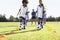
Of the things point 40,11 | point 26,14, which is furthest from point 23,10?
A: point 40,11

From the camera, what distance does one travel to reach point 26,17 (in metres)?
19.6

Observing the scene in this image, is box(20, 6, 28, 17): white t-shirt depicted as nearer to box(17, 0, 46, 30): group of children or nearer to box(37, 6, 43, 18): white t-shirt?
box(17, 0, 46, 30): group of children

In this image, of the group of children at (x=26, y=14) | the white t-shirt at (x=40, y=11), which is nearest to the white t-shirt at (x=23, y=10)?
the group of children at (x=26, y=14)

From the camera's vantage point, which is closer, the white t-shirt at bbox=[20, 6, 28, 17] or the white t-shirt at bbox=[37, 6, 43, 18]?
the white t-shirt at bbox=[20, 6, 28, 17]

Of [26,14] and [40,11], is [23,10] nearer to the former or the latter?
[26,14]

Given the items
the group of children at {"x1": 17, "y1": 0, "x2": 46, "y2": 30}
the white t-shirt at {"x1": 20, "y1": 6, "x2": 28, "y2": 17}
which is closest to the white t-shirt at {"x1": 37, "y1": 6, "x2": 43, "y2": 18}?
the group of children at {"x1": 17, "y1": 0, "x2": 46, "y2": 30}

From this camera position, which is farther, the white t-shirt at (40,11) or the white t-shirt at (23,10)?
the white t-shirt at (40,11)

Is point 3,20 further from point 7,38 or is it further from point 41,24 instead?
point 7,38

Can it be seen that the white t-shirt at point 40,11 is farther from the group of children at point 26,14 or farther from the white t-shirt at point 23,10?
the white t-shirt at point 23,10

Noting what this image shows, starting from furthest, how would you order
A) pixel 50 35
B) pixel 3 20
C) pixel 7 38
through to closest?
pixel 3 20
pixel 50 35
pixel 7 38

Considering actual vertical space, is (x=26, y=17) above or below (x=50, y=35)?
above

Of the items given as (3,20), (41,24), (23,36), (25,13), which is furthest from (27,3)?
(3,20)

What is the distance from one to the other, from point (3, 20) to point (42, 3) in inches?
1285

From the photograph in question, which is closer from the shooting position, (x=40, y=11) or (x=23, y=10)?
(x=23, y=10)
